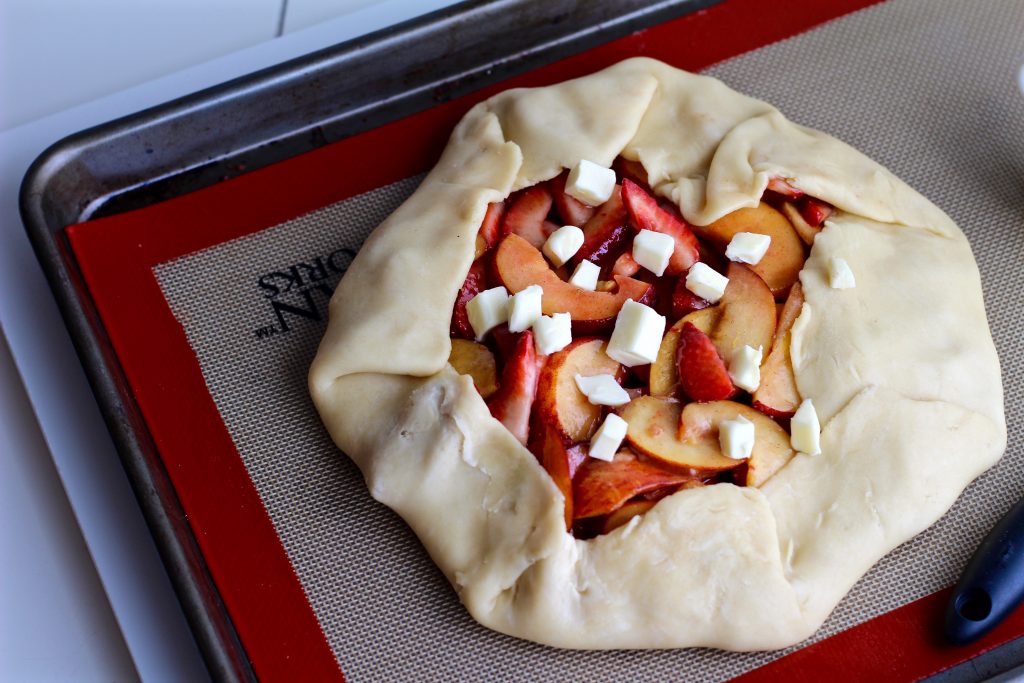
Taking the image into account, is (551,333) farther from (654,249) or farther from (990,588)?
(990,588)

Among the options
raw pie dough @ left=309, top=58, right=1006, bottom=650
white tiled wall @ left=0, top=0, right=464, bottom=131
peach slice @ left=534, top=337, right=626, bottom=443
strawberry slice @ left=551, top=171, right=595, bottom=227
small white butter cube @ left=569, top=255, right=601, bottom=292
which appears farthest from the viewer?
white tiled wall @ left=0, top=0, right=464, bottom=131

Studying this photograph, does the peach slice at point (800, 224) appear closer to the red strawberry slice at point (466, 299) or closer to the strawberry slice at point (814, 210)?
the strawberry slice at point (814, 210)

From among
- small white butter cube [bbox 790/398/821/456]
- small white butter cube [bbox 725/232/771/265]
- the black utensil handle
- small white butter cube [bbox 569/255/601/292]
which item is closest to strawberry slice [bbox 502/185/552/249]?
small white butter cube [bbox 569/255/601/292]

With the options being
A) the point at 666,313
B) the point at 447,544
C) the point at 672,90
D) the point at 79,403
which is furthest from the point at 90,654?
the point at 672,90

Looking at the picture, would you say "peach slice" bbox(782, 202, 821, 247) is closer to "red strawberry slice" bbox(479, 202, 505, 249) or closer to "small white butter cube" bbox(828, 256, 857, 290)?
"small white butter cube" bbox(828, 256, 857, 290)

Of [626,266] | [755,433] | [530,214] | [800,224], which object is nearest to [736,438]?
[755,433]

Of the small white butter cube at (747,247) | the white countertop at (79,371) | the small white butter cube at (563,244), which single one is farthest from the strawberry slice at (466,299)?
the white countertop at (79,371)

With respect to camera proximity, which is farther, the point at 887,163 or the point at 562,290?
the point at 887,163
